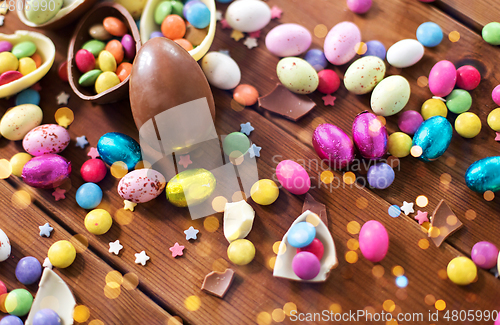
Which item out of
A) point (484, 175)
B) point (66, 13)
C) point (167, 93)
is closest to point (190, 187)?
point (167, 93)

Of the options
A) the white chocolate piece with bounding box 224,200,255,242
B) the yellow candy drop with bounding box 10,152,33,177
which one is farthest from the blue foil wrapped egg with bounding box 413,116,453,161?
the yellow candy drop with bounding box 10,152,33,177

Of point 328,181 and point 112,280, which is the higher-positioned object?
point 328,181

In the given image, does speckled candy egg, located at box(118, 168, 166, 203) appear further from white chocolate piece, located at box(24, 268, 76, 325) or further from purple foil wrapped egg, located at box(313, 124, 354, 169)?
purple foil wrapped egg, located at box(313, 124, 354, 169)

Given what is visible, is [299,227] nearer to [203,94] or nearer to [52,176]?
[203,94]

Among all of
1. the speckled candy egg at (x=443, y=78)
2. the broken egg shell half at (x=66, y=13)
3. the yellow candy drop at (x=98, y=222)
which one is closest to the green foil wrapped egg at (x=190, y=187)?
the yellow candy drop at (x=98, y=222)

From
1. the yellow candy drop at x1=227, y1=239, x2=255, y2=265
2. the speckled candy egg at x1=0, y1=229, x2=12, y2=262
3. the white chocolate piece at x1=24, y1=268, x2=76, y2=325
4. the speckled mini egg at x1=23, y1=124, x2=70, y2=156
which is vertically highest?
the speckled mini egg at x1=23, y1=124, x2=70, y2=156

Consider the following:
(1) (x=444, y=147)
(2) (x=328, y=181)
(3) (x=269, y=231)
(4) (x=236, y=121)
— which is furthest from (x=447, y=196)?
(4) (x=236, y=121)
